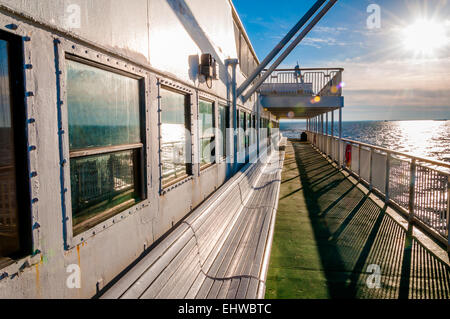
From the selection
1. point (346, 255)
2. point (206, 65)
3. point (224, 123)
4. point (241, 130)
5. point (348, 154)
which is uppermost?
point (206, 65)

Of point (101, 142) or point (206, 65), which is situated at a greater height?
point (206, 65)

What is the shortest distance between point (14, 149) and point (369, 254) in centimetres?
405

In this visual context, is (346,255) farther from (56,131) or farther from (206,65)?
(56,131)

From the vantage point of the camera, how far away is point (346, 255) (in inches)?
159

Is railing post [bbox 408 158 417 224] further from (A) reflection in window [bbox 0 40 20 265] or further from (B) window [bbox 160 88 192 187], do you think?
(A) reflection in window [bbox 0 40 20 265]

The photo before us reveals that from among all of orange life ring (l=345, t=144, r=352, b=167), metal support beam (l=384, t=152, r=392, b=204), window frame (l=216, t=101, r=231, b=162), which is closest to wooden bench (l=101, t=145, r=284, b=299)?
window frame (l=216, t=101, r=231, b=162)

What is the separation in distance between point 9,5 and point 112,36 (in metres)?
0.87

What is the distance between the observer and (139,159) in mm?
2822

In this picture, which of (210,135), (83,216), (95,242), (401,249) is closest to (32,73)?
(83,216)

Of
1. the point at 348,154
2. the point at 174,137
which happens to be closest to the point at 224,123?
the point at 174,137

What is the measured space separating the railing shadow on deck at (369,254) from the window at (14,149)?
2.78 meters

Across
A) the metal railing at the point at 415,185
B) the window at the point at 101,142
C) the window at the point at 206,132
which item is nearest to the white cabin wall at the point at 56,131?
the window at the point at 101,142

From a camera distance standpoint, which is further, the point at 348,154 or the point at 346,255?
the point at 348,154

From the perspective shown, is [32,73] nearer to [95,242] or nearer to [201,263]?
[95,242]
